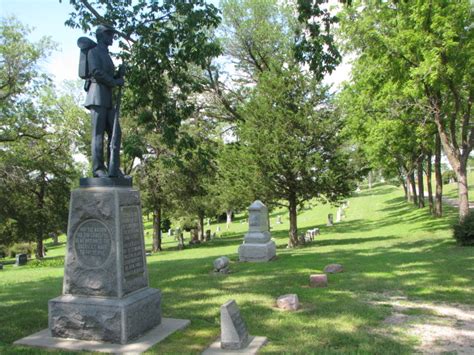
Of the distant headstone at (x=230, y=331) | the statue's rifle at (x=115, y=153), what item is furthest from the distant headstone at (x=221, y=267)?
the distant headstone at (x=230, y=331)

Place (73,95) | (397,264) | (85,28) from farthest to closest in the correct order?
1. (73,95)
2. (397,264)
3. (85,28)

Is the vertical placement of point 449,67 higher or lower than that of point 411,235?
higher

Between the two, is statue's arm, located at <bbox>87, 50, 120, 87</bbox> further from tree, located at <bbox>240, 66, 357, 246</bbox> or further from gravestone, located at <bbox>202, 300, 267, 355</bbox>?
tree, located at <bbox>240, 66, 357, 246</bbox>

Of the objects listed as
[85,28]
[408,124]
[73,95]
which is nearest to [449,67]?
[408,124]

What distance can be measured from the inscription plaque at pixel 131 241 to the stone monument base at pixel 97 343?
96 centimetres

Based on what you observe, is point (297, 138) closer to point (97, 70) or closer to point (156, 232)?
point (156, 232)

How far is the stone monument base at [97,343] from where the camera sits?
5539 mm

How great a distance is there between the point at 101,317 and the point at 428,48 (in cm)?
1571

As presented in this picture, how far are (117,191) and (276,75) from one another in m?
15.3

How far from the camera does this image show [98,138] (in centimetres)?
648

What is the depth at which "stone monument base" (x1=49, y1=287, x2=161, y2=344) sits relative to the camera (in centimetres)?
573

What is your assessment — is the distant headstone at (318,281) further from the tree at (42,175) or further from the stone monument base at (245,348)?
the tree at (42,175)

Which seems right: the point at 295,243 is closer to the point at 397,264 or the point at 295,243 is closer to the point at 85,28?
the point at 397,264

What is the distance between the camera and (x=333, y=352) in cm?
539
